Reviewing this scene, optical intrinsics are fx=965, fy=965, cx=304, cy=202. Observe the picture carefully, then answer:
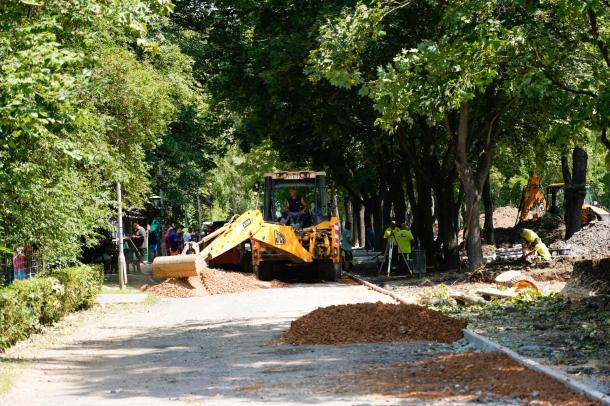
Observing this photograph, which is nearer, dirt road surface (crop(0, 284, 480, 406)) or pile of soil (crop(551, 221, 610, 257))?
dirt road surface (crop(0, 284, 480, 406))

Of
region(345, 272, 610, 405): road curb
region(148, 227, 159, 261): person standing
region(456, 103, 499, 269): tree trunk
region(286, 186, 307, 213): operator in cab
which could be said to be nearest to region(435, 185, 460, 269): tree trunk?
region(456, 103, 499, 269): tree trunk

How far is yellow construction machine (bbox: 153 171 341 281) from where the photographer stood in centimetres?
2753

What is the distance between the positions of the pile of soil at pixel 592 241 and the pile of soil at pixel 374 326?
1412 cm

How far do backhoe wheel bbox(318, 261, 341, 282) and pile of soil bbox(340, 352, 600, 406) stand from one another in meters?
18.4

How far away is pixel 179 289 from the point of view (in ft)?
86.8

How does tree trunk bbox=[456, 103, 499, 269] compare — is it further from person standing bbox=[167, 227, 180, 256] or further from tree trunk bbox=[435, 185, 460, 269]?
person standing bbox=[167, 227, 180, 256]

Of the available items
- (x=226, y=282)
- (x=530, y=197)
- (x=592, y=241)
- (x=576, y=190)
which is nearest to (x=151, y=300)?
(x=226, y=282)

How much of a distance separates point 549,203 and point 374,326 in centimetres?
4920

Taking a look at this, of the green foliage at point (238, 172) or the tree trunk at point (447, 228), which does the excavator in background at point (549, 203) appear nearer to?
the green foliage at point (238, 172)

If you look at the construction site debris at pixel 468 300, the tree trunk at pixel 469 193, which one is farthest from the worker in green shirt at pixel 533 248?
the construction site debris at pixel 468 300

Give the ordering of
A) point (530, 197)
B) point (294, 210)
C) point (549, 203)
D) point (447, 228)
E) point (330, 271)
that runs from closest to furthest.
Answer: point (330, 271) < point (294, 210) < point (447, 228) < point (530, 197) < point (549, 203)

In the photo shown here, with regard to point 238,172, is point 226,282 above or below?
below

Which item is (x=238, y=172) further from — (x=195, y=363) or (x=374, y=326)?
(x=195, y=363)

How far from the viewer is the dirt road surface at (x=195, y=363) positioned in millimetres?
10531
